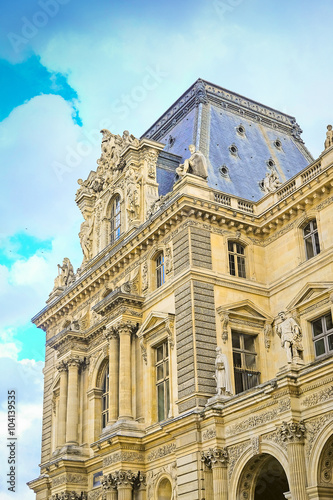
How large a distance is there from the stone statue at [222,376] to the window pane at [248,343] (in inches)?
127

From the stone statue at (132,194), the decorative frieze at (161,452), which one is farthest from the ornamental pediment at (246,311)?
the stone statue at (132,194)

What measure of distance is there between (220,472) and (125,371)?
861 centimetres

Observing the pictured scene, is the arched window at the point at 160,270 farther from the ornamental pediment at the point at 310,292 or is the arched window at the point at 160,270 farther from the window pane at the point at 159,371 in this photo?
the ornamental pediment at the point at 310,292

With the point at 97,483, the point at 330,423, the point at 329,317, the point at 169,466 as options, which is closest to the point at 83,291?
the point at 97,483

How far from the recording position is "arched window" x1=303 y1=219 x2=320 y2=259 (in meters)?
32.7

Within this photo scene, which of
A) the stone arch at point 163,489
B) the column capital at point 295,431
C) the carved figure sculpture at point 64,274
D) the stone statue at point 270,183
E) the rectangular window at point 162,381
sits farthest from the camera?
the carved figure sculpture at point 64,274

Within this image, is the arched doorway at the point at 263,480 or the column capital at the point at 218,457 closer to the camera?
the arched doorway at the point at 263,480

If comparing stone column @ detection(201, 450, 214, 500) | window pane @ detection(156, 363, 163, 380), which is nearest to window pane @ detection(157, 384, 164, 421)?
window pane @ detection(156, 363, 163, 380)

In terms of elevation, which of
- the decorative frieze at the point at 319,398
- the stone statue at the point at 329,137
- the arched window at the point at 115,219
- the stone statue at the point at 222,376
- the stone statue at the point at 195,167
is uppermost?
the arched window at the point at 115,219

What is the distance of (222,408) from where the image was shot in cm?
2848

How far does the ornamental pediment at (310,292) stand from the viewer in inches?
Answer: 1210

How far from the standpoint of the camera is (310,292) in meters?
31.8

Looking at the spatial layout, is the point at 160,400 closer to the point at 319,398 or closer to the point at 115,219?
the point at 319,398

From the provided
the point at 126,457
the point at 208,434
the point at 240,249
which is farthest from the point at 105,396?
the point at 208,434
